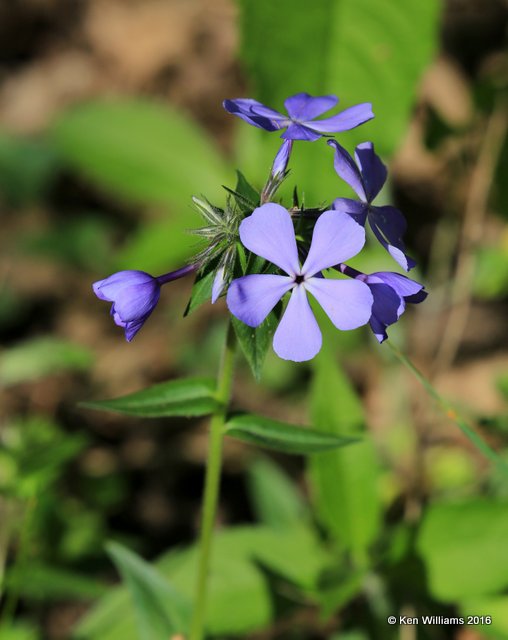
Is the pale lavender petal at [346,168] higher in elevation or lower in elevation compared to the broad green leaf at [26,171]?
lower

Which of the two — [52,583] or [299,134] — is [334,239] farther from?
[52,583]

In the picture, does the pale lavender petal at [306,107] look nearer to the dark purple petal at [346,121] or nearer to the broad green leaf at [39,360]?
the dark purple petal at [346,121]

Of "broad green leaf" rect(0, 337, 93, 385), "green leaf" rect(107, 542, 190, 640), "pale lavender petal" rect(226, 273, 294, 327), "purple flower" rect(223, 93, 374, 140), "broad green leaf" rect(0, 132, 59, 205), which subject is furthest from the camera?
"broad green leaf" rect(0, 132, 59, 205)

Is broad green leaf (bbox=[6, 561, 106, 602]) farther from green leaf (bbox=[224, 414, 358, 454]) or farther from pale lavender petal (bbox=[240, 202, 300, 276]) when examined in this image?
pale lavender petal (bbox=[240, 202, 300, 276])

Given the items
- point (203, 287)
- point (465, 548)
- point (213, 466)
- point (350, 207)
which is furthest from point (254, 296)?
point (465, 548)

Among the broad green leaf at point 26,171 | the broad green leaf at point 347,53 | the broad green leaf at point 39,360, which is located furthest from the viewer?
the broad green leaf at point 26,171

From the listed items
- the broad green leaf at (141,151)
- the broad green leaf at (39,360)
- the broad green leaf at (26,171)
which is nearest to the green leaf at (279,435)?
the broad green leaf at (39,360)

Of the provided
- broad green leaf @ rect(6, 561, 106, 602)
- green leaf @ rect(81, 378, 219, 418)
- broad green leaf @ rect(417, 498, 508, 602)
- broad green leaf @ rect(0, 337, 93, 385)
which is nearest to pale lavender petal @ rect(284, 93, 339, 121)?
green leaf @ rect(81, 378, 219, 418)
